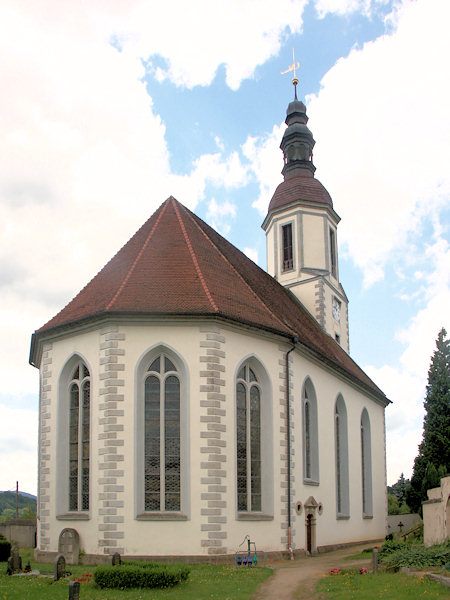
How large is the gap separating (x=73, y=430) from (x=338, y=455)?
12.6 metres

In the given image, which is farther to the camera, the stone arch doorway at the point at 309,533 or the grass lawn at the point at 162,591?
the stone arch doorway at the point at 309,533

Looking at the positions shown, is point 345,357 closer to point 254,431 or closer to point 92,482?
point 254,431

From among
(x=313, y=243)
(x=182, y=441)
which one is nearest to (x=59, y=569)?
(x=182, y=441)

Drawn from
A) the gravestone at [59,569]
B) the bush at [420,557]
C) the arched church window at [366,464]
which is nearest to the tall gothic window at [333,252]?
the arched church window at [366,464]

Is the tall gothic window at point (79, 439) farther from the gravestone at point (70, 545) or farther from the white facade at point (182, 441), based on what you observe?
the gravestone at point (70, 545)

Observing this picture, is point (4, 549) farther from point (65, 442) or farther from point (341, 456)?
point (341, 456)

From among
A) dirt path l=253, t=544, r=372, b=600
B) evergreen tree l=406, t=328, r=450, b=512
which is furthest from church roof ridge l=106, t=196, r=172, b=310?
evergreen tree l=406, t=328, r=450, b=512

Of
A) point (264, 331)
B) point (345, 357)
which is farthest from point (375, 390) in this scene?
point (264, 331)

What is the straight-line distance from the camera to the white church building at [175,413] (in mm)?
19297

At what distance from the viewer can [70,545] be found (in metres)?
19.2

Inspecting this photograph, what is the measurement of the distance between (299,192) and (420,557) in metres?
22.8

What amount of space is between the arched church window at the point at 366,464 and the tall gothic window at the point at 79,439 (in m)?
16.1

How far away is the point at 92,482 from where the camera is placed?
19.7 meters

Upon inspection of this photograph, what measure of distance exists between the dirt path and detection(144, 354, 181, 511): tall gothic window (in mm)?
3632
